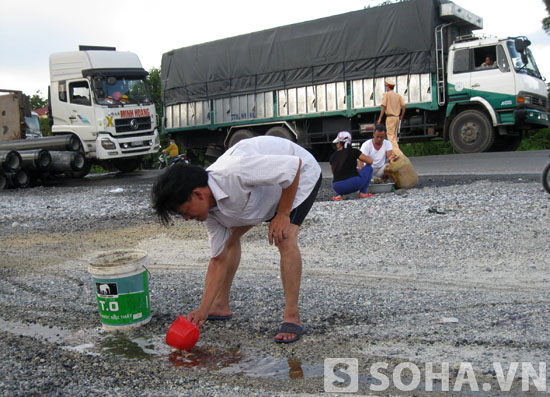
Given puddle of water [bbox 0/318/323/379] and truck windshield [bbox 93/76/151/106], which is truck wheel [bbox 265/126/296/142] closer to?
truck windshield [bbox 93/76/151/106]

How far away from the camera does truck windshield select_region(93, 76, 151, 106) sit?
53.1ft

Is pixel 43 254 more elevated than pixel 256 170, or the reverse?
pixel 256 170

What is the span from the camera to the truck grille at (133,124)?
16453mm

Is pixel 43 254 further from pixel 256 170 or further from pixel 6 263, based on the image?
pixel 256 170

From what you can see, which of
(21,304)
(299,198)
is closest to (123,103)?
(21,304)

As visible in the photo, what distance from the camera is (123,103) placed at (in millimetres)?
16531

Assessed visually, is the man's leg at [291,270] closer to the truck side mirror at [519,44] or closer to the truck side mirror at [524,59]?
the truck side mirror at [519,44]

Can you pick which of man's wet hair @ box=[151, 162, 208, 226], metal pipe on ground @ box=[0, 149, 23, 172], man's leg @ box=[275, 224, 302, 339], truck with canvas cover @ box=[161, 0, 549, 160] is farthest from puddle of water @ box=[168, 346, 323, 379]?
metal pipe on ground @ box=[0, 149, 23, 172]

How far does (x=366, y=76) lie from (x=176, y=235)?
31.4 feet

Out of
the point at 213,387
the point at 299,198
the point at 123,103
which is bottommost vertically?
the point at 213,387

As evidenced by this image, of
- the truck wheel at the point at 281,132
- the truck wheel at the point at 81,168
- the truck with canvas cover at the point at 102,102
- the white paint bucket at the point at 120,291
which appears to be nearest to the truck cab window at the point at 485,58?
the truck wheel at the point at 281,132

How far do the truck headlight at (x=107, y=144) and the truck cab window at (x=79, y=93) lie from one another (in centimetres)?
114

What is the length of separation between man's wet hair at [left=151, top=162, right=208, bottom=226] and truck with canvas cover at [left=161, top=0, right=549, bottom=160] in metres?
12.0

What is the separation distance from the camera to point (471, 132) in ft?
46.5
